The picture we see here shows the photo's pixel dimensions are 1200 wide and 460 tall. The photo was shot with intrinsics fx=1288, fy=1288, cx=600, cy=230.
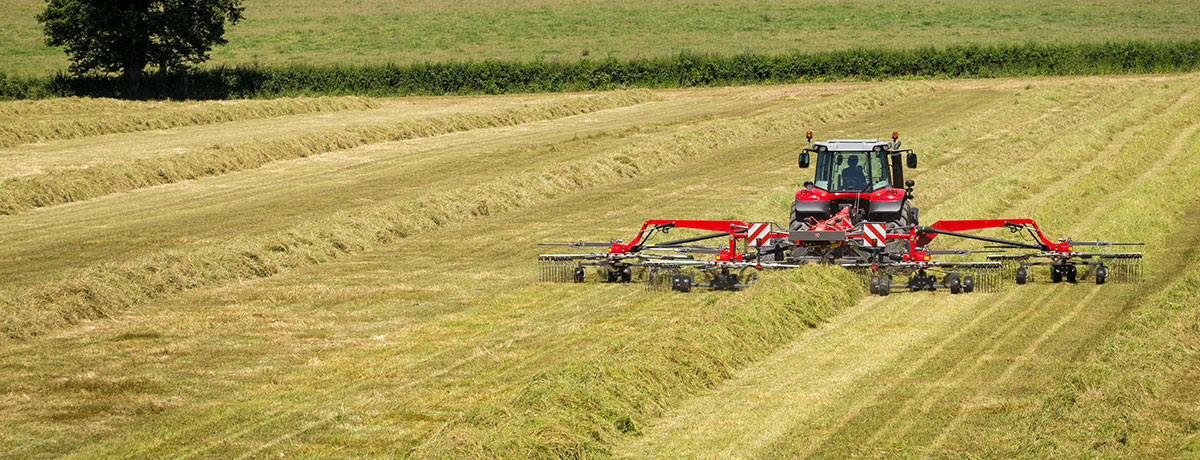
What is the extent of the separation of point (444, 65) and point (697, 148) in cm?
3495

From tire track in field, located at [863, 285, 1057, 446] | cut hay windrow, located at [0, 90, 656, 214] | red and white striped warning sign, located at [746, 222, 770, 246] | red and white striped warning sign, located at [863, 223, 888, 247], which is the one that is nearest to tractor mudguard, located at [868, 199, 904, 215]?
red and white striped warning sign, located at [863, 223, 888, 247]

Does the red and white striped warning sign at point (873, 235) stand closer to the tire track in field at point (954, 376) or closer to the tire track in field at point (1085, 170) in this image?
the tire track in field at point (954, 376)

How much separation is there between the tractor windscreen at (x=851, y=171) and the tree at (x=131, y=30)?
169 feet

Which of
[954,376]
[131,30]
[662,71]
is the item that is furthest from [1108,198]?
[131,30]

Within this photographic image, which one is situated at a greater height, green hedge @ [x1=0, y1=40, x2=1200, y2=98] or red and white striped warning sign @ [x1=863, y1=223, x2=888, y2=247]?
red and white striped warning sign @ [x1=863, y1=223, x2=888, y2=247]

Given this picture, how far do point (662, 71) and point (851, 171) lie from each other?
50531 mm

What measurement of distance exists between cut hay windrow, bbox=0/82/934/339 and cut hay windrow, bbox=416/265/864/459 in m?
7.93

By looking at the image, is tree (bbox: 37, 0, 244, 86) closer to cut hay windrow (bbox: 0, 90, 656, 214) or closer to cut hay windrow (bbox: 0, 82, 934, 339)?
cut hay windrow (bbox: 0, 90, 656, 214)

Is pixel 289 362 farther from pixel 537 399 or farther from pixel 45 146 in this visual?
pixel 45 146

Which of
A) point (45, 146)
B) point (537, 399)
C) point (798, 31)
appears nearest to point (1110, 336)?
point (537, 399)

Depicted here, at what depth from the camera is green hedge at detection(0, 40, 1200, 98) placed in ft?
222

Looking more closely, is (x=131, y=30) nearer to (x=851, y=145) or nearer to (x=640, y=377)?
(x=851, y=145)

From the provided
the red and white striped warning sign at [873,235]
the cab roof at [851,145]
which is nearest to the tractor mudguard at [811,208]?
the cab roof at [851,145]

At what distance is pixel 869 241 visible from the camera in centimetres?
1814
